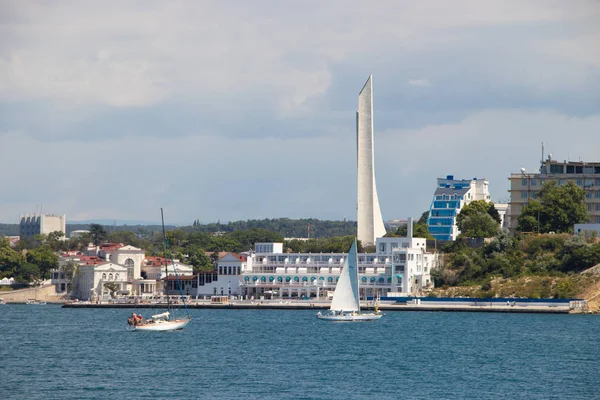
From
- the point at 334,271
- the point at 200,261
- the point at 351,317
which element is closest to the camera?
the point at 351,317

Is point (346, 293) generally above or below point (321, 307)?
above

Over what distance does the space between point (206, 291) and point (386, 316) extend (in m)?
36.5

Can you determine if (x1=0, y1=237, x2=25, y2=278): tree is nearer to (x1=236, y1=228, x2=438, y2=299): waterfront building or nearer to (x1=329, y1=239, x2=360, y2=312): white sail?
(x1=236, y1=228, x2=438, y2=299): waterfront building

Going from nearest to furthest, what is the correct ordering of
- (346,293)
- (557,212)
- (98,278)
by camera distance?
1. (346,293)
2. (557,212)
3. (98,278)

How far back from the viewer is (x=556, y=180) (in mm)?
134250

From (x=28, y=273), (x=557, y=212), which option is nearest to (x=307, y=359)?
(x=557, y=212)

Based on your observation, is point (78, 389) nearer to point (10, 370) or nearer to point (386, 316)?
point (10, 370)

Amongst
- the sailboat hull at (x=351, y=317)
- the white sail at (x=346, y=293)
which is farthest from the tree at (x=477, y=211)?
the white sail at (x=346, y=293)

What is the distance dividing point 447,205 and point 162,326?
256 feet

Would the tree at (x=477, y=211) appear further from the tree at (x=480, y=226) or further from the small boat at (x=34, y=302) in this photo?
the small boat at (x=34, y=302)

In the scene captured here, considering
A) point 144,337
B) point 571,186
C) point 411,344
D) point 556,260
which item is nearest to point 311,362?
point 411,344

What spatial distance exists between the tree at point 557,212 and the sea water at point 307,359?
27.7 metres

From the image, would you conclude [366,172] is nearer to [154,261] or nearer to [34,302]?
[154,261]

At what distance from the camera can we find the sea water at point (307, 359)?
Answer: 51.7 metres
